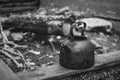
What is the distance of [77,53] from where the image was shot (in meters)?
3.34

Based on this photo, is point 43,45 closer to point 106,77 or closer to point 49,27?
point 49,27

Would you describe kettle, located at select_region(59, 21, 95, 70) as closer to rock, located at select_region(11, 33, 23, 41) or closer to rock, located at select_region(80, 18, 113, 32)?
rock, located at select_region(11, 33, 23, 41)

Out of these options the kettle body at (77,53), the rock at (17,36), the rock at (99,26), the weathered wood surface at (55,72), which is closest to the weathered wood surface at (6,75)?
the weathered wood surface at (55,72)

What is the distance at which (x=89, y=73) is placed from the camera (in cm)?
354

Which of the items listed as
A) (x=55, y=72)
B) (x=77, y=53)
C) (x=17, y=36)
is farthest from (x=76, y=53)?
(x=17, y=36)

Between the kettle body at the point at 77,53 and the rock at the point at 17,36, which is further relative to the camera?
the rock at the point at 17,36

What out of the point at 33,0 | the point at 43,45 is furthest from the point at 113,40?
the point at 33,0

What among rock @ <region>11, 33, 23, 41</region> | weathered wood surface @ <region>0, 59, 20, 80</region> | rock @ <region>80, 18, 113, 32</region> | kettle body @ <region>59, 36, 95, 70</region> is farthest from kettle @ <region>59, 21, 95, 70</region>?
rock @ <region>80, 18, 113, 32</region>

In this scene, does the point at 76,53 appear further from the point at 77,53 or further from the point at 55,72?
the point at 55,72

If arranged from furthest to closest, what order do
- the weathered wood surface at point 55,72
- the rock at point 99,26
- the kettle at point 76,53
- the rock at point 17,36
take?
the rock at point 99,26
the rock at point 17,36
the kettle at point 76,53
the weathered wood surface at point 55,72

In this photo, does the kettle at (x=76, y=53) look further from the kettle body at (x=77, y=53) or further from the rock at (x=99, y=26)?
the rock at (x=99, y=26)

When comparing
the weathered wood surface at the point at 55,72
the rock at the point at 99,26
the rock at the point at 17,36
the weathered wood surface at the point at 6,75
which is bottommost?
the rock at the point at 99,26

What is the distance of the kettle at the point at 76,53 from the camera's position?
3.35 m

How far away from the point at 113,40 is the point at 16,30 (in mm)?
2369
